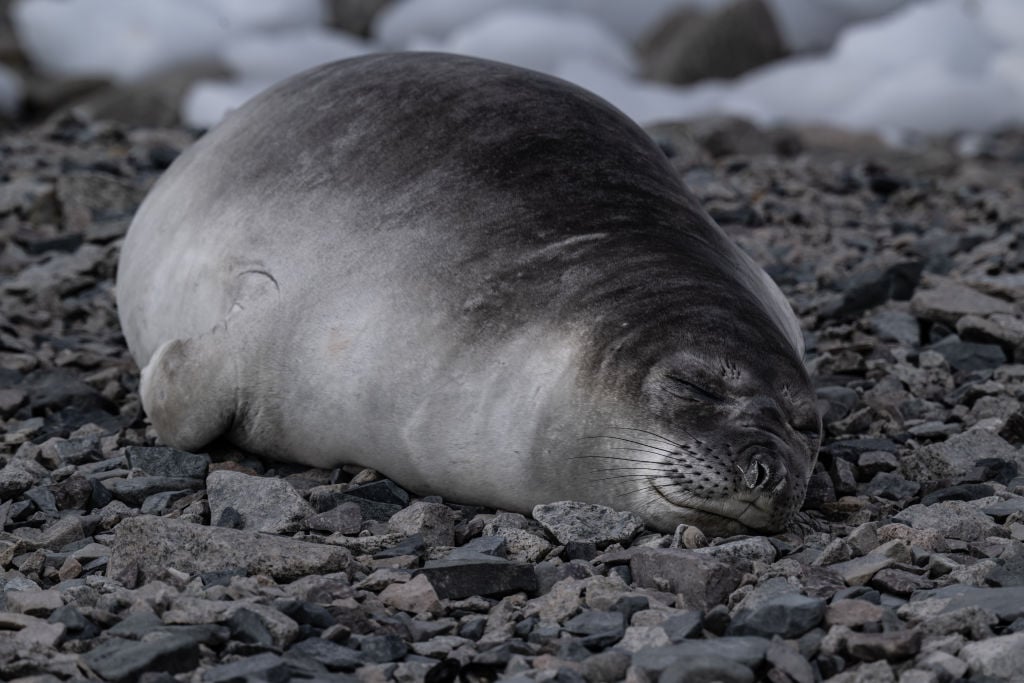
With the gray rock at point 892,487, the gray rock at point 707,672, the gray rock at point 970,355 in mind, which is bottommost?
the gray rock at point 970,355

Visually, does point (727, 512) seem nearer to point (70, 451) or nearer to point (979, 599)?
point (979, 599)

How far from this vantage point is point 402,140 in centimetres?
532

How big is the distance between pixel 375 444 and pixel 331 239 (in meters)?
0.79

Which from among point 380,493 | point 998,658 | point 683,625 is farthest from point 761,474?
point 380,493

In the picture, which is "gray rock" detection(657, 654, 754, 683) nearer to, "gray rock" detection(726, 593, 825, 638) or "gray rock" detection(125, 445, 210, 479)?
"gray rock" detection(726, 593, 825, 638)

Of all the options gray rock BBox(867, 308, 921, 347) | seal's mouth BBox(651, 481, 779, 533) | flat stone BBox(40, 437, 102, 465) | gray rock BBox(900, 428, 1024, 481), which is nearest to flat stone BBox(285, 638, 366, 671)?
seal's mouth BBox(651, 481, 779, 533)

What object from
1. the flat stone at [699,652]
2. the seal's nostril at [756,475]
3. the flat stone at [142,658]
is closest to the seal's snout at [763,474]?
the seal's nostril at [756,475]

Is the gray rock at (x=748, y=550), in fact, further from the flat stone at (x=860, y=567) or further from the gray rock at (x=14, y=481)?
the gray rock at (x=14, y=481)

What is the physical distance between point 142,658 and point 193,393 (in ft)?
6.25

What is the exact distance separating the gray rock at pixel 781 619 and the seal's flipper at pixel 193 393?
2169 millimetres

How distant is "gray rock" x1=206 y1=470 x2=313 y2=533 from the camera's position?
430 cm

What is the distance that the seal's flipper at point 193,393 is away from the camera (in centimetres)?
497

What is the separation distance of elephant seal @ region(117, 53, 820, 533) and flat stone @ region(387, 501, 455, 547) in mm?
201

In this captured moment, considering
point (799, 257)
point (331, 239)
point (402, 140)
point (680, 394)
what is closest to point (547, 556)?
point (680, 394)
